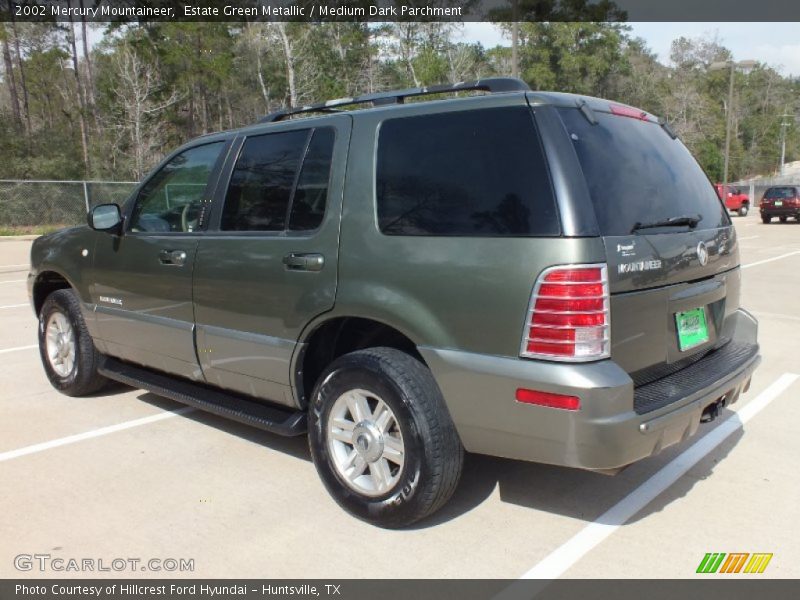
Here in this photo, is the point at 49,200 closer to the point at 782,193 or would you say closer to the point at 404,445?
the point at 404,445

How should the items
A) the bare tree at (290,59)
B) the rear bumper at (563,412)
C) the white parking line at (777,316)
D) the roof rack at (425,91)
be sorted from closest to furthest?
the rear bumper at (563,412), the roof rack at (425,91), the white parking line at (777,316), the bare tree at (290,59)

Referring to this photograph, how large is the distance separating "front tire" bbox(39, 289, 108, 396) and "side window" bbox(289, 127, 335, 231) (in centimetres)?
241

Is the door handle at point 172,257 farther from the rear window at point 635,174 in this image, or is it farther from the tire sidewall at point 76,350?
the rear window at point 635,174

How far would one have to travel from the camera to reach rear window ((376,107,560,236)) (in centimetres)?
283

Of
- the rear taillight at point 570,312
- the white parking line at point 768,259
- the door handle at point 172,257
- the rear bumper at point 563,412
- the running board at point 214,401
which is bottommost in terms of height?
the white parking line at point 768,259

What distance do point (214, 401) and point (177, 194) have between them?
1337mm

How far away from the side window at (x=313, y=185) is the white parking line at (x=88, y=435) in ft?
6.72

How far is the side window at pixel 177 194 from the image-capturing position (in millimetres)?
4277

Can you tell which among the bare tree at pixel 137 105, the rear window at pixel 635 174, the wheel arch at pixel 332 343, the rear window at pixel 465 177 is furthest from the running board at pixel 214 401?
the bare tree at pixel 137 105

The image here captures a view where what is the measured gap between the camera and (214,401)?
4094 mm

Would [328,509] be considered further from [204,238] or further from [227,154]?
[227,154]

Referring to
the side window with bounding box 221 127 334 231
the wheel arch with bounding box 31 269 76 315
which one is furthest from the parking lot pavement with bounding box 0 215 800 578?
the side window with bounding box 221 127 334 231

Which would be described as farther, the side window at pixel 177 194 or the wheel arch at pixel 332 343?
the side window at pixel 177 194
